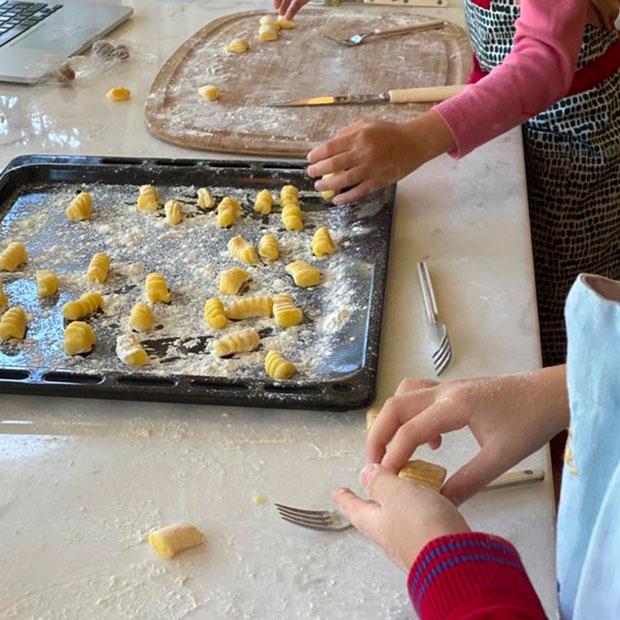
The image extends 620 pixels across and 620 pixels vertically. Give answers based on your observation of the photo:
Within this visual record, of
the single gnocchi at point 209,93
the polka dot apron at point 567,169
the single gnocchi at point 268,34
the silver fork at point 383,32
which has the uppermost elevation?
the single gnocchi at point 268,34

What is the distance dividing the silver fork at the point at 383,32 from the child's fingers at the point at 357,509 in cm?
114

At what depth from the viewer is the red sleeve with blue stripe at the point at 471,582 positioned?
618 mm

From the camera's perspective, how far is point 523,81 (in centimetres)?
124

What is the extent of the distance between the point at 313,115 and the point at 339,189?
0.98ft

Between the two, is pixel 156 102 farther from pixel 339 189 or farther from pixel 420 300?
pixel 420 300

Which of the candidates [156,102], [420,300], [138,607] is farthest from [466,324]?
[156,102]

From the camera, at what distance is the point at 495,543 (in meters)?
0.66

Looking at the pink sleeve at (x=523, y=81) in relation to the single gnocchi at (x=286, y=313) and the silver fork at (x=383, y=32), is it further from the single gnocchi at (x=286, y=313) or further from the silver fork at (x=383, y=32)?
the silver fork at (x=383, y=32)

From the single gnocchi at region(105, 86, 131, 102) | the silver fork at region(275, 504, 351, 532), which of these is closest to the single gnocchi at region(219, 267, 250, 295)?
the silver fork at region(275, 504, 351, 532)

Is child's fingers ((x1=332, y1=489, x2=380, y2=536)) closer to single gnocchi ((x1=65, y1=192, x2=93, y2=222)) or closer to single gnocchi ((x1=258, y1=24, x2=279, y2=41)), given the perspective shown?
single gnocchi ((x1=65, y1=192, x2=93, y2=222))

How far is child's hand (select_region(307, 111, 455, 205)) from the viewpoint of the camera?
1189 millimetres

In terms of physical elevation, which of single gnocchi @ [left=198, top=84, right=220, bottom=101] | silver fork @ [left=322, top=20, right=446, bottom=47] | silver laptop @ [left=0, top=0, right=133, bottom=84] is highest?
silver laptop @ [left=0, top=0, right=133, bottom=84]

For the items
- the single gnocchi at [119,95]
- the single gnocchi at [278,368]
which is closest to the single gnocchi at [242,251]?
the single gnocchi at [278,368]

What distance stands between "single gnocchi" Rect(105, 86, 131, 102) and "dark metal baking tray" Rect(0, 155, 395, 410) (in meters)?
0.28
